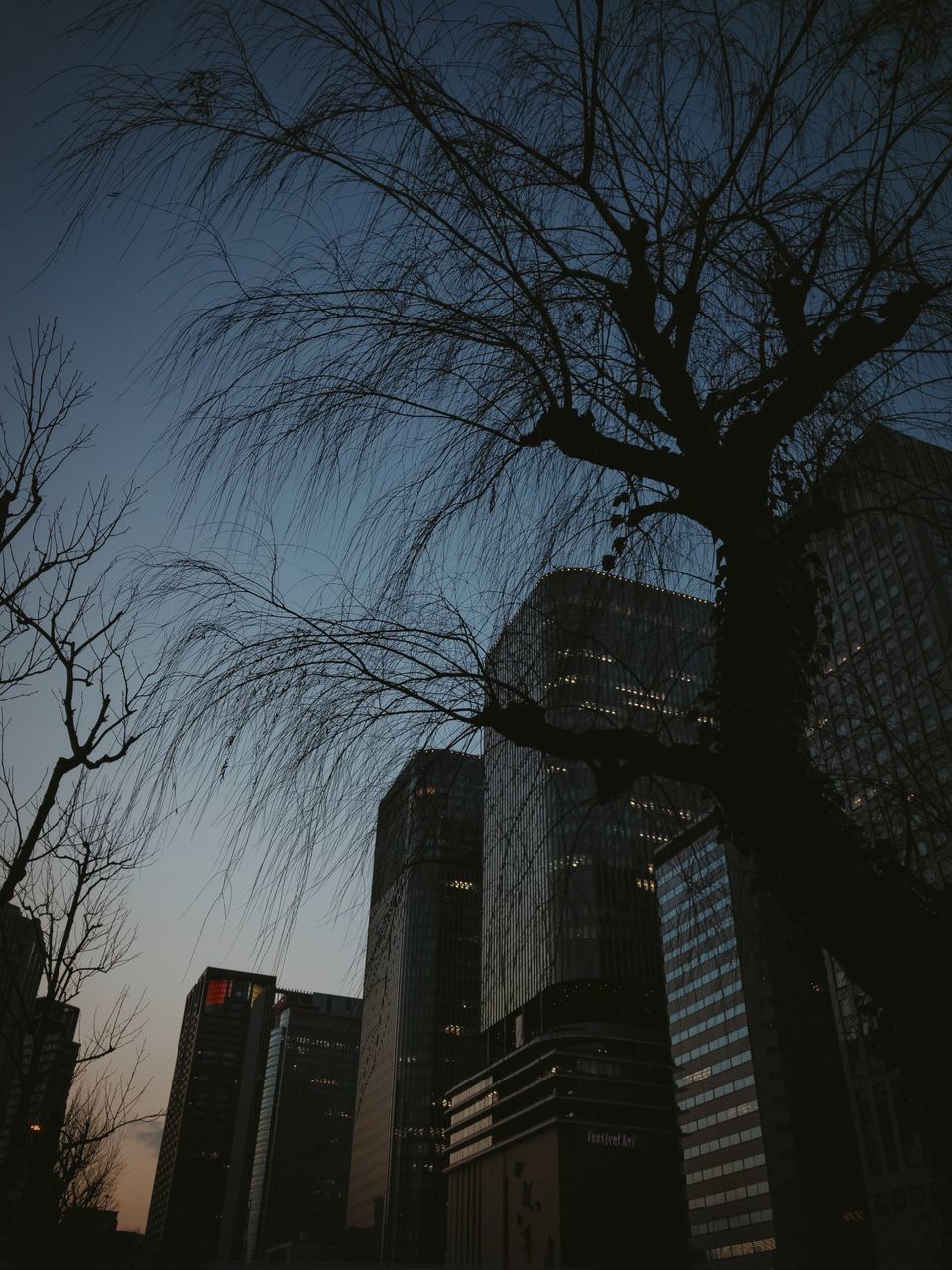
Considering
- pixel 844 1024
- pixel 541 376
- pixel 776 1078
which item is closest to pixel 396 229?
pixel 541 376

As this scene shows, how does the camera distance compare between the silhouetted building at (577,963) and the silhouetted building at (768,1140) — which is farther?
the silhouetted building at (768,1140)

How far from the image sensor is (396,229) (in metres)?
3.64

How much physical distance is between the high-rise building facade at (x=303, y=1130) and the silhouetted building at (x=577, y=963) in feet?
292

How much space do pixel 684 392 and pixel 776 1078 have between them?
78582 millimetres

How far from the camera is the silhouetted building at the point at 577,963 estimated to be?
148 inches

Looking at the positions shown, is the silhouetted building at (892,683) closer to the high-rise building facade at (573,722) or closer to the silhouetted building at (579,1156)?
the high-rise building facade at (573,722)

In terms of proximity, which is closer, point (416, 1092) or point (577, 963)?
point (577, 963)

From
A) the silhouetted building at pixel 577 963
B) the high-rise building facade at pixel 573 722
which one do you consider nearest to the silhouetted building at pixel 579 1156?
the silhouetted building at pixel 577 963

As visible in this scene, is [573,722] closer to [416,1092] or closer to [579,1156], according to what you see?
[579,1156]

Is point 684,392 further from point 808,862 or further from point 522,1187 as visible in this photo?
point 522,1187

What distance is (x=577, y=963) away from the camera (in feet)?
262

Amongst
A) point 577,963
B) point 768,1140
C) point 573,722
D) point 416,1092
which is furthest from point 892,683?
point 416,1092

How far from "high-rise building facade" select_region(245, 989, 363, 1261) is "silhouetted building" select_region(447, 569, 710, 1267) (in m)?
89.0

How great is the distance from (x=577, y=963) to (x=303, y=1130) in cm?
12806
